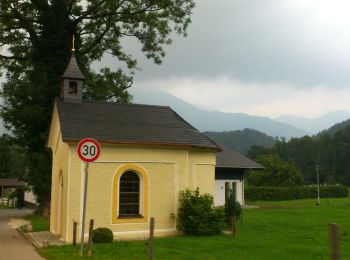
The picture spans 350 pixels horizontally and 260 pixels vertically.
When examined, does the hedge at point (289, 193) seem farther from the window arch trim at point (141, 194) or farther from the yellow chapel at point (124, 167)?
the window arch trim at point (141, 194)

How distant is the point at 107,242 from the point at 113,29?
1903 cm

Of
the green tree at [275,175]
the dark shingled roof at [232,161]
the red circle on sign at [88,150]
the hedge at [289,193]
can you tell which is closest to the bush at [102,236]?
the red circle on sign at [88,150]

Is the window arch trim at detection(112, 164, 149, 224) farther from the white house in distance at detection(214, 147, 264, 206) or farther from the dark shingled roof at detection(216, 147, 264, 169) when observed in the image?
the dark shingled roof at detection(216, 147, 264, 169)

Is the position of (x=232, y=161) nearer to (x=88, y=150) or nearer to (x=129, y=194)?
(x=129, y=194)

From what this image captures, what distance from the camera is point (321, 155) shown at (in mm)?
108062

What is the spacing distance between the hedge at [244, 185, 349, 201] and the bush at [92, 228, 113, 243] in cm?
3486

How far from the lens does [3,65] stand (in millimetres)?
31719

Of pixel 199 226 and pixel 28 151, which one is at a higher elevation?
pixel 28 151

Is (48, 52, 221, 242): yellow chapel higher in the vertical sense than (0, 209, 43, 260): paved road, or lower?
higher

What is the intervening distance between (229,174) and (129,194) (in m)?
21.4

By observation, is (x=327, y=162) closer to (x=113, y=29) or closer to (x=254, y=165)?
(x=254, y=165)

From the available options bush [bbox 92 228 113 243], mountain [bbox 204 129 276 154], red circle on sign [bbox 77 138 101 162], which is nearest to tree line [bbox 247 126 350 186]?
mountain [bbox 204 129 276 154]

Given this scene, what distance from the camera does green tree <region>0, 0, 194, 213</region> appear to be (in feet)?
92.9

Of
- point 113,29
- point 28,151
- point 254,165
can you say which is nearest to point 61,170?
point 28,151
